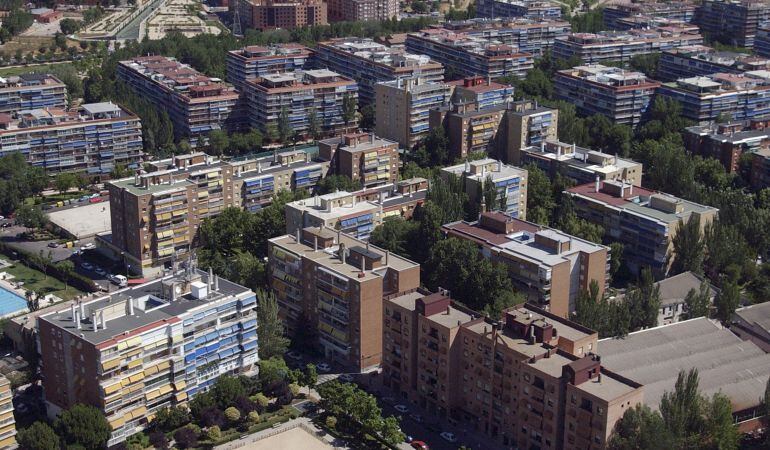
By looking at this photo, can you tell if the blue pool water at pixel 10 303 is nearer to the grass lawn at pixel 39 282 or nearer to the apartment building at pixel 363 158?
the grass lawn at pixel 39 282

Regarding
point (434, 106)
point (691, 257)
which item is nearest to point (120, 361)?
point (691, 257)

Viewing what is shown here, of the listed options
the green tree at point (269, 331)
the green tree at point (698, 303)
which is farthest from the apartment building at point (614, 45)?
the green tree at point (269, 331)

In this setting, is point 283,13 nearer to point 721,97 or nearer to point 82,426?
point 721,97

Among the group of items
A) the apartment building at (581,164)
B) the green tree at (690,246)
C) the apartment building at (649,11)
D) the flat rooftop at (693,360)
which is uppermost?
the apartment building at (649,11)

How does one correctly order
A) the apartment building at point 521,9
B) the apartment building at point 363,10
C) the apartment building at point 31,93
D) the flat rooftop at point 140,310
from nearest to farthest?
the flat rooftop at point 140,310, the apartment building at point 31,93, the apartment building at point 521,9, the apartment building at point 363,10

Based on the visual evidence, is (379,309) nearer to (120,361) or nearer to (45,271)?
(120,361)
